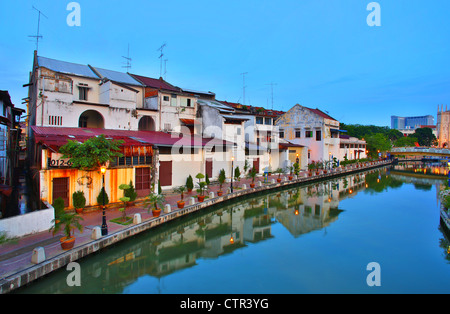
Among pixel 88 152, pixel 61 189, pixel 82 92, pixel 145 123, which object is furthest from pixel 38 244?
pixel 145 123

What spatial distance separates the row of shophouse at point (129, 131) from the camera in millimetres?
14039

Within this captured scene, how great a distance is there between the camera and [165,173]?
19.5 metres

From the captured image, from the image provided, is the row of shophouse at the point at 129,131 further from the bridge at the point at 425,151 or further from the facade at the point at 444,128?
the facade at the point at 444,128

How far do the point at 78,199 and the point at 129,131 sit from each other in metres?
7.67

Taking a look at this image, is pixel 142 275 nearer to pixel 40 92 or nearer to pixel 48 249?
pixel 48 249

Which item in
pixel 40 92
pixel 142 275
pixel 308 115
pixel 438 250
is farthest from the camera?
pixel 308 115

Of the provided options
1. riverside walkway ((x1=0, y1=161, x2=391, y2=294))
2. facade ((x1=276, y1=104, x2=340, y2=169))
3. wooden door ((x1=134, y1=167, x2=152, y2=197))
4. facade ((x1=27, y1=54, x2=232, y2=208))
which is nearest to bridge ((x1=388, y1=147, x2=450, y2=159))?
facade ((x1=276, y1=104, x2=340, y2=169))

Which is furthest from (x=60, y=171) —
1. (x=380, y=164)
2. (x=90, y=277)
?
(x=380, y=164)

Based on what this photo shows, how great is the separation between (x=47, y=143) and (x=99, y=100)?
8316mm

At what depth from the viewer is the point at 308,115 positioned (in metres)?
38.5

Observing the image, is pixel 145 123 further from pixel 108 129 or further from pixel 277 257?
pixel 277 257

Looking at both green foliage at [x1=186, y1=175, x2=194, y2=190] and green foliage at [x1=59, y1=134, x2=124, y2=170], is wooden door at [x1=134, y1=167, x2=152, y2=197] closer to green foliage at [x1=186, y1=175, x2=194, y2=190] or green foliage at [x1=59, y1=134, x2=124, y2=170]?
green foliage at [x1=59, y1=134, x2=124, y2=170]

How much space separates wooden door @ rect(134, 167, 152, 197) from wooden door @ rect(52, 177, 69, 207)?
3.70 metres

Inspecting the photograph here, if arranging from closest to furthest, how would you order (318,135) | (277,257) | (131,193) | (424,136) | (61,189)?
(277,257)
(61,189)
(131,193)
(318,135)
(424,136)
